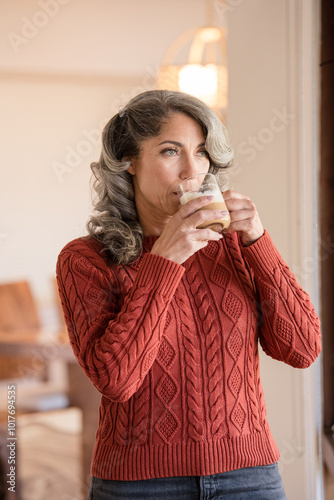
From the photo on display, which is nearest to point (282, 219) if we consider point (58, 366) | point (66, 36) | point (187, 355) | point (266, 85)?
point (266, 85)

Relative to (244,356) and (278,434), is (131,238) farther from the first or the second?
(278,434)

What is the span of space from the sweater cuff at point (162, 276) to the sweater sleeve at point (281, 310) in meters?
0.18

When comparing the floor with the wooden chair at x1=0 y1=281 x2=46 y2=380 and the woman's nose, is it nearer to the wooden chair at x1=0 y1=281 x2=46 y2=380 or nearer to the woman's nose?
the wooden chair at x1=0 y1=281 x2=46 y2=380

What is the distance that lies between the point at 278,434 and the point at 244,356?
96cm

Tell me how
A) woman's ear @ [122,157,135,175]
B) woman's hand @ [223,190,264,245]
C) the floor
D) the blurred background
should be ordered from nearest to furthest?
woman's hand @ [223,190,264,245] → woman's ear @ [122,157,135,175] → the blurred background → the floor

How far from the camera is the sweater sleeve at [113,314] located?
3.72ft

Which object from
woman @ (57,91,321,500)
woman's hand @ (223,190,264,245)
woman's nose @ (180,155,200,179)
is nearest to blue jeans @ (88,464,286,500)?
woman @ (57,91,321,500)

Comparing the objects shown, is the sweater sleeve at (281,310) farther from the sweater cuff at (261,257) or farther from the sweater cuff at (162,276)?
the sweater cuff at (162,276)

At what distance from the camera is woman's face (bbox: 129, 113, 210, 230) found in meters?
1.28

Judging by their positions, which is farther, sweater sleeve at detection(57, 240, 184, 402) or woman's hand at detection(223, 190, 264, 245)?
woman's hand at detection(223, 190, 264, 245)

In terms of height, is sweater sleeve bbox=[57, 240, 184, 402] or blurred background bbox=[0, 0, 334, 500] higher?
blurred background bbox=[0, 0, 334, 500]

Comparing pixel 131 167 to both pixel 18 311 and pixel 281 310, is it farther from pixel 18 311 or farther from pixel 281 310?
pixel 18 311

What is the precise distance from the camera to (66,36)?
5125mm

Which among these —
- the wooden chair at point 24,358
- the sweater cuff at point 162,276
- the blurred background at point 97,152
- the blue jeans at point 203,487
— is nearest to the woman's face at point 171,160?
the sweater cuff at point 162,276
